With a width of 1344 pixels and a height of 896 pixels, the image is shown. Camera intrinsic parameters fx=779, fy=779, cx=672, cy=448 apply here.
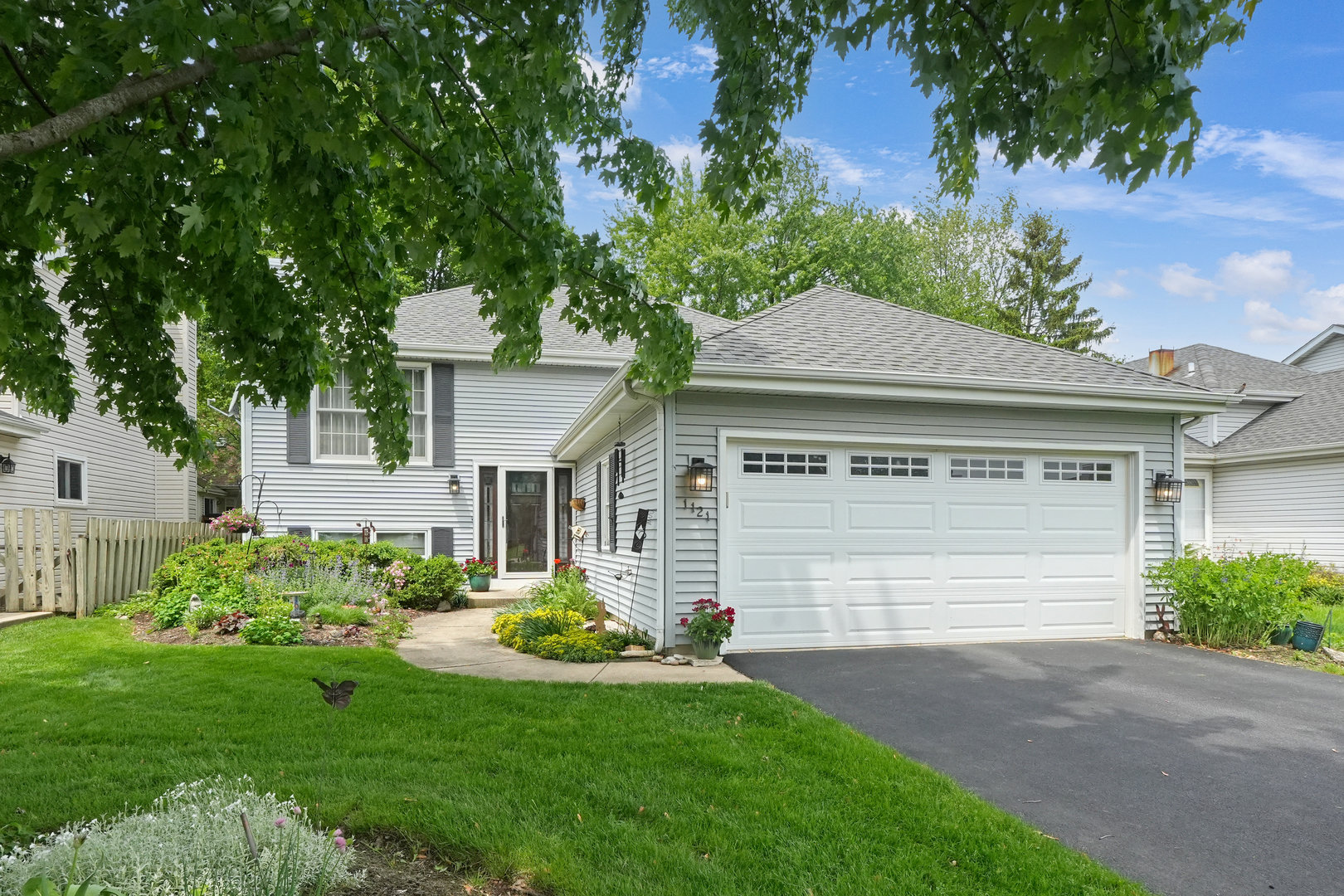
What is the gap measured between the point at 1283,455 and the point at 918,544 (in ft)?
37.5

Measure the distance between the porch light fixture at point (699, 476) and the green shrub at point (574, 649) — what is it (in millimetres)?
1749

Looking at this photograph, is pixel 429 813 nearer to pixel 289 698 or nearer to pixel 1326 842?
pixel 289 698

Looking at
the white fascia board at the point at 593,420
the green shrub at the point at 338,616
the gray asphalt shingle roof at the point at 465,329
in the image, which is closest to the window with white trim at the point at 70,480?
the gray asphalt shingle roof at the point at 465,329

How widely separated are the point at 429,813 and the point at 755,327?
628cm

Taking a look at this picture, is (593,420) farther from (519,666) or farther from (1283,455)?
(1283,455)

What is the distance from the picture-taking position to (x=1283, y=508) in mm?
15234

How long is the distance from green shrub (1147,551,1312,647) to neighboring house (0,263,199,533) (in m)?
12.1

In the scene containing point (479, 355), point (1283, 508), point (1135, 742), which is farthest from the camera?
point (1283, 508)

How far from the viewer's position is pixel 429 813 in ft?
11.2

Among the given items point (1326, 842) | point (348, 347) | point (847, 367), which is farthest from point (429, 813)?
point (847, 367)

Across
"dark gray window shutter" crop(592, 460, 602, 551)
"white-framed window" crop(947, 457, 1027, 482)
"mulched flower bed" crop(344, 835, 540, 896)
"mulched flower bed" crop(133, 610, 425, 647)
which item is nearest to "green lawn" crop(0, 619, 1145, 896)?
"mulched flower bed" crop(344, 835, 540, 896)

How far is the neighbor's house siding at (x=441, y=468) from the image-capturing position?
12.7m

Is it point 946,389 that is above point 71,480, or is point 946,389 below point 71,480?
above

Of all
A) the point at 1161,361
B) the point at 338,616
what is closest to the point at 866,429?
the point at 338,616
